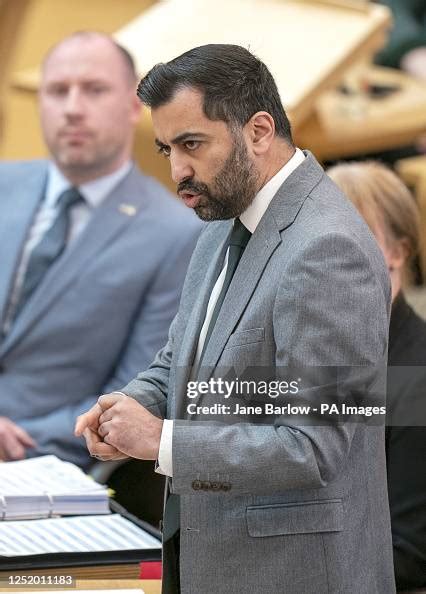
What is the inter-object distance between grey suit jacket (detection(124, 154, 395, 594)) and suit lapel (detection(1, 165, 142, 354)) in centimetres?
118

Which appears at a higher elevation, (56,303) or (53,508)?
(56,303)

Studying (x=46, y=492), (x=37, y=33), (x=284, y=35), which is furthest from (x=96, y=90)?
(x=37, y=33)

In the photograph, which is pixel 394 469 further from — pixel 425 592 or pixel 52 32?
pixel 52 32

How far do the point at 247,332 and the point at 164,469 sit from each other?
0.20 meters

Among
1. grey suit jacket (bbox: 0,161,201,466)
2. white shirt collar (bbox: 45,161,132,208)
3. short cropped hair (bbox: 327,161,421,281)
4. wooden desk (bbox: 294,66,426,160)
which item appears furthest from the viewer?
wooden desk (bbox: 294,66,426,160)

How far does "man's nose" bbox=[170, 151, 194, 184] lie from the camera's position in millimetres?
1541

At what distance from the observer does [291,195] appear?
1581mm

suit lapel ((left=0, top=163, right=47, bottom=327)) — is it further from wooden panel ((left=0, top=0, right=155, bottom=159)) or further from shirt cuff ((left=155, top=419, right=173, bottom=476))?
shirt cuff ((left=155, top=419, right=173, bottom=476))

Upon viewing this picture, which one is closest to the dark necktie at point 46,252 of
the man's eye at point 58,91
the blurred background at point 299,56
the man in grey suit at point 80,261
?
the man in grey suit at point 80,261

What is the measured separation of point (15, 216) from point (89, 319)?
14.5 inches

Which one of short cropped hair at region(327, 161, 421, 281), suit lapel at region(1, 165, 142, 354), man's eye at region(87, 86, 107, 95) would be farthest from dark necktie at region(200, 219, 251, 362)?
man's eye at region(87, 86, 107, 95)

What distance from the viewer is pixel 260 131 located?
1543 mm

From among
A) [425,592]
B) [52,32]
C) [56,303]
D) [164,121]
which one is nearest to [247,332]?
[164,121]

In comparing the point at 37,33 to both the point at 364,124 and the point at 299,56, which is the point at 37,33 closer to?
the point at 364,124
